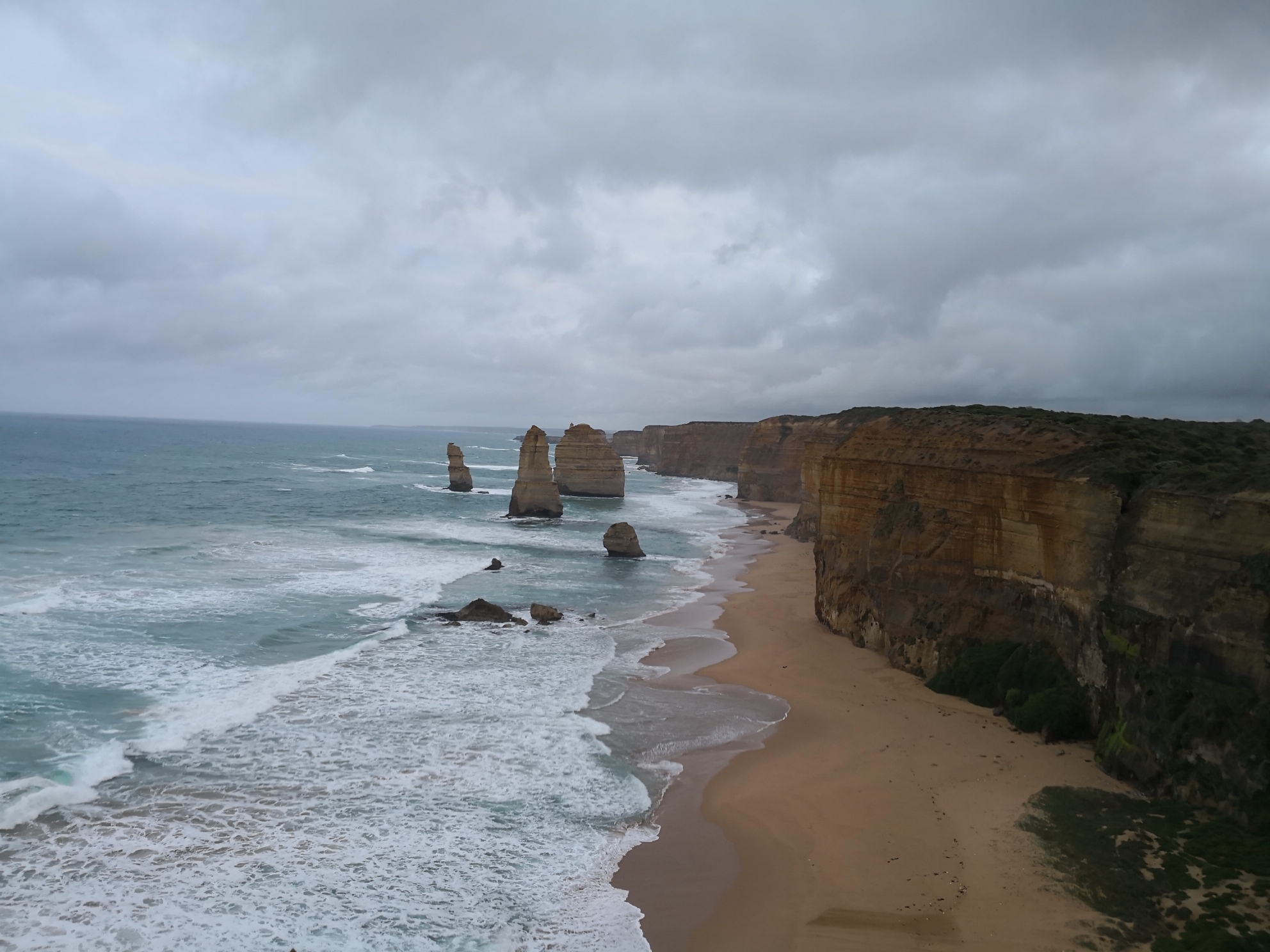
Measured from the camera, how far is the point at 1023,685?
51.5 ft

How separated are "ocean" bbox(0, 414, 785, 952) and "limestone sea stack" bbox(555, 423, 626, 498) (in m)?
33.8

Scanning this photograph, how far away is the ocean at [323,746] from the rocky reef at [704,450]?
233ft

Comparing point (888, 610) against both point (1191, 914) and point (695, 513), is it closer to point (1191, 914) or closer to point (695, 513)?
point (1191, 914)

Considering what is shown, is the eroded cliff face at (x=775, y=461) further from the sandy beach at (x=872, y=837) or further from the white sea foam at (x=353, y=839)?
the white sea foam at (x=353, y=839)

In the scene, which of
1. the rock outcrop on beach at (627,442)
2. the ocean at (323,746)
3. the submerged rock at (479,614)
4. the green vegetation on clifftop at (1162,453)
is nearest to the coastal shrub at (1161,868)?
the green vegetation on clifftop at (1162,453)

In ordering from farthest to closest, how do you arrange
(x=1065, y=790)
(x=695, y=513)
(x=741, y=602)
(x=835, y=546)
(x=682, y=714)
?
(x=695, y=513)
(x=741, y=602)
(x=835, y=546)
(x=682, y=714)
(x=1065, y=790)

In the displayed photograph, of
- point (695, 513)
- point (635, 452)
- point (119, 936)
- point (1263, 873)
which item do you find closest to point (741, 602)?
point (1263, 873)

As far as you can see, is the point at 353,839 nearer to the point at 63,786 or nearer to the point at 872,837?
the point at 63,786

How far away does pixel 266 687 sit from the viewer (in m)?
18.2

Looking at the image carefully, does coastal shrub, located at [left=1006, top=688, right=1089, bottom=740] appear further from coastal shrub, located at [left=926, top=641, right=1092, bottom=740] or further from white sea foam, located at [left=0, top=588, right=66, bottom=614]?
white sea foam, located at [left=0, top=588, right=66, bottom=614]

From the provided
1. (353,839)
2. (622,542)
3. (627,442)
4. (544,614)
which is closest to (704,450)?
(627,442)

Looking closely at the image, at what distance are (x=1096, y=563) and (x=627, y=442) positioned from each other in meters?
151

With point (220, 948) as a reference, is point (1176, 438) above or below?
above

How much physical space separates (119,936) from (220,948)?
1.29m
